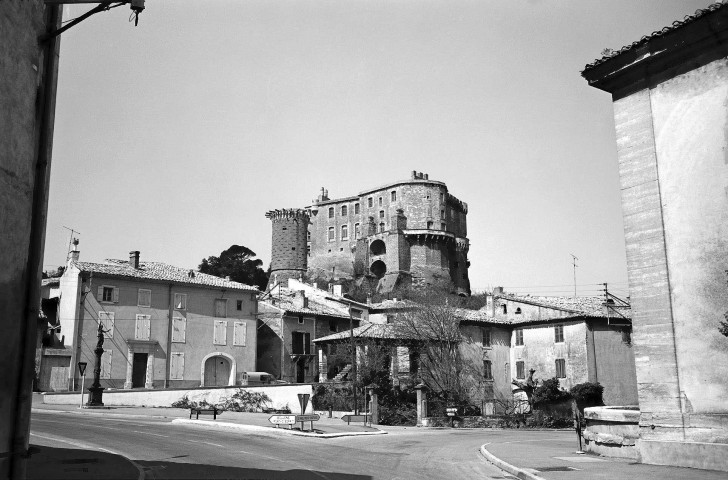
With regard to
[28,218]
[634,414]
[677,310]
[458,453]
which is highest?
[28,218]

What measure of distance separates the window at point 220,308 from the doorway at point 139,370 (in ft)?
20.6

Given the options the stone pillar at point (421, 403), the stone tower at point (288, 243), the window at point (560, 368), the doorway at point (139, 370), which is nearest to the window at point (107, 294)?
the doorway at point (139, 370)

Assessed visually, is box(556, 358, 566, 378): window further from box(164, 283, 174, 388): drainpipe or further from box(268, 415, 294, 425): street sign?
box(164, 283, 174, 388): drainpipe

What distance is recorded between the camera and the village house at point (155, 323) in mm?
42844

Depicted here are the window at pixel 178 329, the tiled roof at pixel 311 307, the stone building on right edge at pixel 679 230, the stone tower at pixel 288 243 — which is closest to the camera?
the stone building on right edge at pixel 679 230

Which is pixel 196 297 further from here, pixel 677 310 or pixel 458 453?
pixel 677 310

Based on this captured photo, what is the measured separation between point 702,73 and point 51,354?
38.5 metres

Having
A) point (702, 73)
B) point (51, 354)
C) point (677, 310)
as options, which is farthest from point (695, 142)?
point (51, 354)

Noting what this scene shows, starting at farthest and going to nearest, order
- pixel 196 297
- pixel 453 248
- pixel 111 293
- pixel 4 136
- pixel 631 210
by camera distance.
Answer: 1. pixel 453 248
2. pixel 196 297
3. pixel 111 293
4. pixel 631 210
5. pixel 4 136

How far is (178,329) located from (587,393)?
27.8 metres

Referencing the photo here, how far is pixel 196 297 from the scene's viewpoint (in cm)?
4884

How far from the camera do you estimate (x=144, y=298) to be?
1815 inches

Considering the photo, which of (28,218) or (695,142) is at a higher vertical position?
(695,142)

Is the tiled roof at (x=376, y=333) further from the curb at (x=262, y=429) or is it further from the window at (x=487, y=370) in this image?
the curb at (x=262, y=429)
